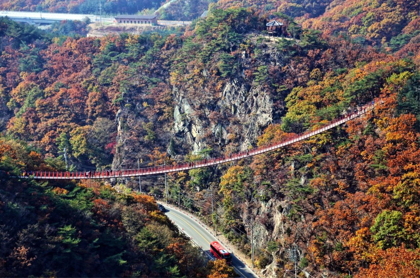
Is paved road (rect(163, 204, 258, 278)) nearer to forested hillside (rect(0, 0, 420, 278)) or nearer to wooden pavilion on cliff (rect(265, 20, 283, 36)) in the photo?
forested hillside (rect(0, 0, 420, 278))

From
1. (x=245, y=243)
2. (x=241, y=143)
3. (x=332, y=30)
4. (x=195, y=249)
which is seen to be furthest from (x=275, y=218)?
(x=332, y=30)

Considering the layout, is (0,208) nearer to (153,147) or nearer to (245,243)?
(245,243)

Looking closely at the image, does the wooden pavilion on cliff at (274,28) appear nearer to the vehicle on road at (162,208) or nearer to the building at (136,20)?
the vehicle on road at (162,208)

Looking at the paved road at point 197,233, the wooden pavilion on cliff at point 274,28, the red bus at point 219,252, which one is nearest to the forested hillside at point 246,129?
the wooden pavilion on cliff at point 274,28

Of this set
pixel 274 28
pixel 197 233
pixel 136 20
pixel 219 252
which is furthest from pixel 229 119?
pixel 136 20

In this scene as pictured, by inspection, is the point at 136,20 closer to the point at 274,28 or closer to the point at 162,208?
the point at 274,28

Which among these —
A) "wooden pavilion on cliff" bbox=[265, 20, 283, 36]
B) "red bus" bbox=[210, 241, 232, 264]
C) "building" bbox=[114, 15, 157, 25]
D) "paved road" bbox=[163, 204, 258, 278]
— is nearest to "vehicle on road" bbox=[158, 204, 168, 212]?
"paved road" bbox=[163, 204, 258, 278]
